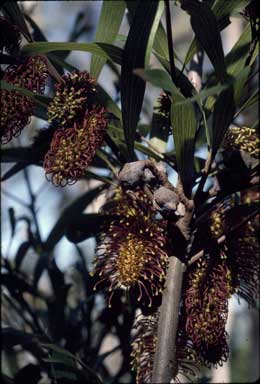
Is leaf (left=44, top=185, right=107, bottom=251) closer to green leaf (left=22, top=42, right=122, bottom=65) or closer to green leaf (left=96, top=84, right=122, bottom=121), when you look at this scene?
green leaf (left=96, top=84, right=122, bottom=121)

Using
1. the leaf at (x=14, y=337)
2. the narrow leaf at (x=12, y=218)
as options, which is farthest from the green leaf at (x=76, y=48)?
the narrow leaf at (x=12, y=218)

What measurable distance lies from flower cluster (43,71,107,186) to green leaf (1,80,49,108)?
0.07 ft

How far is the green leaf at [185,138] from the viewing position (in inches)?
29.2

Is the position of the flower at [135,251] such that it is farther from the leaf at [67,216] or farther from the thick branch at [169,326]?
the leaf at [67,216]

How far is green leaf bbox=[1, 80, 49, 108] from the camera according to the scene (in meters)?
0.70

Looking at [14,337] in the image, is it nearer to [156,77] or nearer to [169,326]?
[169,326]

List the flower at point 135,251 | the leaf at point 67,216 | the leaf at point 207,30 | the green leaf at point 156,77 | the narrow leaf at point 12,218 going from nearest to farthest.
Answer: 1. the green leaf at point 156,77
2. the leaf at point 207,30
3. the flower at point 135,251
4. the leaf at point 67,216
5. the narrow leaf at point 12,218

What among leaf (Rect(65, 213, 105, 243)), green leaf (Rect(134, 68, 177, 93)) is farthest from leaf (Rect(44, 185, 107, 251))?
green leaf (Rect(134, 68, 177, 93))

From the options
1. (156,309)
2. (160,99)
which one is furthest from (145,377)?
(160,99)

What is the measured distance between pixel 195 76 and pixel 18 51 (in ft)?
1.28

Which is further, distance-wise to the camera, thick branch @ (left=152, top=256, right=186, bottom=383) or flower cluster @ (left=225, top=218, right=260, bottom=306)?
flower cluster @ (left=225, top=218, right=260, bottom=306)

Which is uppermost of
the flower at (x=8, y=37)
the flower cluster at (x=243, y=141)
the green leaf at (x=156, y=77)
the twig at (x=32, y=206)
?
the twig at (x=32, y=206)

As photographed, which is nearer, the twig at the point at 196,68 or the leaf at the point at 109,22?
the leaf at the point at 109,22

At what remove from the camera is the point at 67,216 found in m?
1.20
